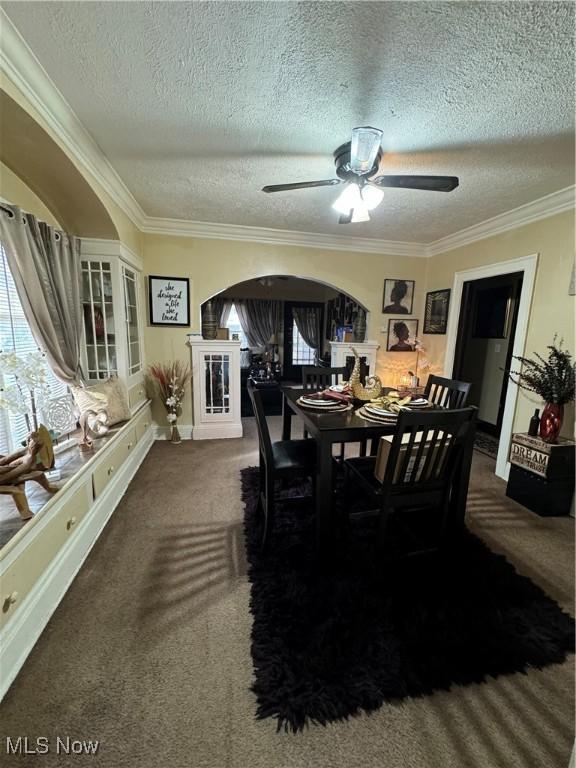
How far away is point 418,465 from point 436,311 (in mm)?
2921

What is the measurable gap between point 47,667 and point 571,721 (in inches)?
80.5

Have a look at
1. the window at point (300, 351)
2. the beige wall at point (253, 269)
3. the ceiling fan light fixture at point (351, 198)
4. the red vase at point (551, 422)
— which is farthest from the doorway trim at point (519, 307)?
the window at point (300, 351)

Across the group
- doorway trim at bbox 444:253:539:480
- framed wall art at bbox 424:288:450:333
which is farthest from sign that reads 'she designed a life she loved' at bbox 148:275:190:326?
doorway trim at bbox 444:253:539:480

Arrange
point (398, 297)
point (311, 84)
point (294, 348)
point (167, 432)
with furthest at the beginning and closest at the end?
point (294, 348) < point (398, 297) < point (167, 432) < point (311, 84)

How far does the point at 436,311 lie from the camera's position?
397 centimetres

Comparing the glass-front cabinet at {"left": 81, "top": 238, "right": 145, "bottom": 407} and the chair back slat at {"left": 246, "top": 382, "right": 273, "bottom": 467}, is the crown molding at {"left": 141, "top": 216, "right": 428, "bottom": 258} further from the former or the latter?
the chair back slat at {"left": 246, "top": 382, "right": 273, "bottom": 467}

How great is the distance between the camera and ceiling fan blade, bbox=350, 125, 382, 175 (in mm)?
1599

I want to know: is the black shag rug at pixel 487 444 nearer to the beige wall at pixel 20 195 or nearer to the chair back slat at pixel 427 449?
the chair back slat at pixel 427 449

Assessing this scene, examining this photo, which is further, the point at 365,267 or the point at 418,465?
the point at 365,267

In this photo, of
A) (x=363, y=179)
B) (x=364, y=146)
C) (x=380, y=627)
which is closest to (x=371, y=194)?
(x=363, y=179)

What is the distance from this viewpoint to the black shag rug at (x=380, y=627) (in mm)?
1207

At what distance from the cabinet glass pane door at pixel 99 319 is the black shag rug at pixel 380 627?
2154 mm

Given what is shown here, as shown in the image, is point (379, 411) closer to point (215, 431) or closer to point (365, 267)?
point (215, 431)

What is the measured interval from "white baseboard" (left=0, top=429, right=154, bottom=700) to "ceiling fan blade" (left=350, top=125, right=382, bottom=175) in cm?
268
